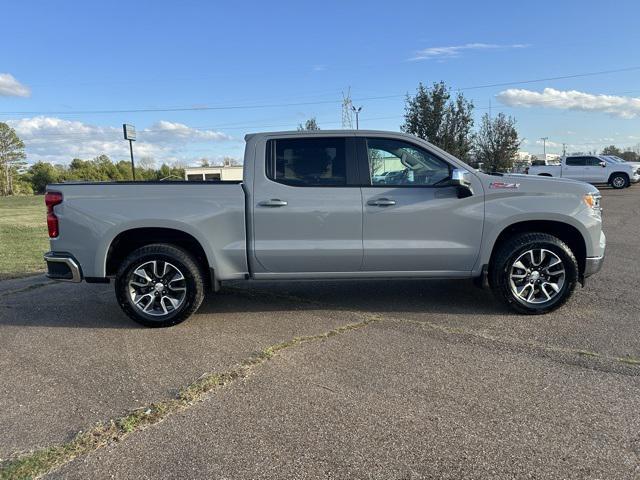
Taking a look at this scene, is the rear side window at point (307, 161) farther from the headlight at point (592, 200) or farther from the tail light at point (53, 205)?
the headlight at point (592, 200)

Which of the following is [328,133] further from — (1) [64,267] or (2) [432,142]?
(2) [432,142]

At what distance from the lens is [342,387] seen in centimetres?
358

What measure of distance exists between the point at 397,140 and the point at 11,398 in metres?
4.01

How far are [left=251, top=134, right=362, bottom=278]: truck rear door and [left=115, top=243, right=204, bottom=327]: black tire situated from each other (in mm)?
660

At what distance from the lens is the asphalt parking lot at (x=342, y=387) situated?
8.92 ft

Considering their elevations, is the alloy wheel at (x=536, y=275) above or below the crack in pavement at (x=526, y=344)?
above

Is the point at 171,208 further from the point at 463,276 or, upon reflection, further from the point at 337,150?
the point at 463,276

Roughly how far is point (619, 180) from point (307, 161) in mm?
26775

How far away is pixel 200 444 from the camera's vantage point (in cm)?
289

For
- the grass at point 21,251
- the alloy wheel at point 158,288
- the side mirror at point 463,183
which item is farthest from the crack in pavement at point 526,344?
the grass at point 21,251

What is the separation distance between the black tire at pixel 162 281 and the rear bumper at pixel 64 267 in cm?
42

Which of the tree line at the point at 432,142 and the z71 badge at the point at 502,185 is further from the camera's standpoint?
the tree line at the point at 432,142

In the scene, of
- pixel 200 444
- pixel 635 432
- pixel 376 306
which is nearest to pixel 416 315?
pixel 376 306

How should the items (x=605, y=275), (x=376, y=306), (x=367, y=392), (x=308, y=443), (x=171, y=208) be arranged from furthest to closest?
(x=605, y=275)
(x=376, y=306)
(x=171, y=208)
(x=367, y=392)
(x=308, y=443)
